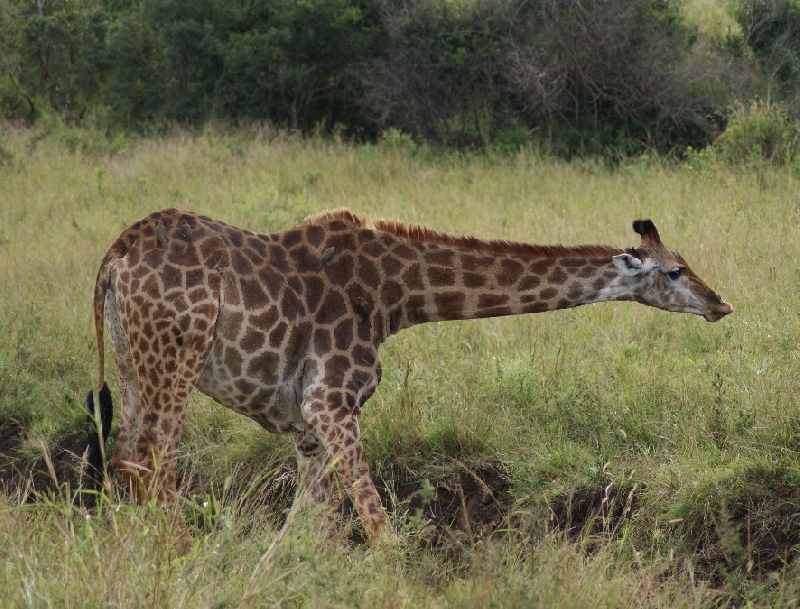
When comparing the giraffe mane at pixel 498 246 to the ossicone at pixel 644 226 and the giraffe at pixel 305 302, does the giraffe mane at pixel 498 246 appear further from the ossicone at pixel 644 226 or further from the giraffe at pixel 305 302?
the ossicone at pixel 644 226

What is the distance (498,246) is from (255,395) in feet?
4.82

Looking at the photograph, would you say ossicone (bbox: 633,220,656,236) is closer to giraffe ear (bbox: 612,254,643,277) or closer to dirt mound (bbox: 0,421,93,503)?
giraffe ear (bbox: 612,254,643,277)

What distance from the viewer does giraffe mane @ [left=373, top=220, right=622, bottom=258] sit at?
5.77 m

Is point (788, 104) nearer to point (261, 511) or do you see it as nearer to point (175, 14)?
point (175, 14)

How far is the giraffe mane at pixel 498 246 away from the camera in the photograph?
227 inches

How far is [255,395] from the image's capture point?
18.7ft

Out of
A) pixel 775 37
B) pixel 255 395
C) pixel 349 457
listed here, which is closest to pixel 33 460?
pixel 255 395

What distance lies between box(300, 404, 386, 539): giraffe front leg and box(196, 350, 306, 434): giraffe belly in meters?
0.24

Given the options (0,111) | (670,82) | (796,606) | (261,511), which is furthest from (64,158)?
(796,606)

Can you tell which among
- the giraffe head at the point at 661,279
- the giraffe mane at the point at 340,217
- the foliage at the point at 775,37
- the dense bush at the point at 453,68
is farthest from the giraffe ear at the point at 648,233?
the foliage at the point at 775,37

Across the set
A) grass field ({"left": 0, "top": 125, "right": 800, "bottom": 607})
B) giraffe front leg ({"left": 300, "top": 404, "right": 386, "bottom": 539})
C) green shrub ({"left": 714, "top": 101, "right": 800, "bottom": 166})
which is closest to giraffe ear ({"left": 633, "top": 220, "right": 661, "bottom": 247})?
grass field ({"left": 0, "top": 125, "right": 800, "bottom": 607})

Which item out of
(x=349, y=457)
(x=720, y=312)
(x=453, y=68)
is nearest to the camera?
(x=349, y=457)

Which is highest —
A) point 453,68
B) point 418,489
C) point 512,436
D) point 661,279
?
point 661,279

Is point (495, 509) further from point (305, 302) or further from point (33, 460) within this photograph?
point (33, 460)
